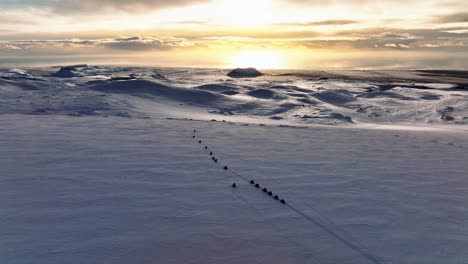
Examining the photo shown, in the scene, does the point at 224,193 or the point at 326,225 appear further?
the point at 224,193

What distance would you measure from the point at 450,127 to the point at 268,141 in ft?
38.4

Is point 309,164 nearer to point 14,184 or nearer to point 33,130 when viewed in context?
point 14,184

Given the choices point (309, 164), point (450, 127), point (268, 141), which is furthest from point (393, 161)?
point (450, 127)

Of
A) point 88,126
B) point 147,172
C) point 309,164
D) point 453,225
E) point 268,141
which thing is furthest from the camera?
point 88,126

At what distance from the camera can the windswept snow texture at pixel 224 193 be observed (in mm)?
6316

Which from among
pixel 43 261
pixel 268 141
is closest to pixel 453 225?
pixel 43 261

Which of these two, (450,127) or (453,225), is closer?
(453,225)

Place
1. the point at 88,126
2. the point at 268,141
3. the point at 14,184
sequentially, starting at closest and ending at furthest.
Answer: the point at 14,184, the point at 268,141, the point at 88,126

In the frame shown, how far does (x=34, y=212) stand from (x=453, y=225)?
7.25 m

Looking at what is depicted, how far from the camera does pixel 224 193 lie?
9.05 meters

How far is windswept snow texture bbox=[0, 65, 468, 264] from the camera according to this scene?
632 cm

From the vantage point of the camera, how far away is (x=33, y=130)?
16078 millimetres

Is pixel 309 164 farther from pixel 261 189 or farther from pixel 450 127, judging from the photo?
pixel 450 127

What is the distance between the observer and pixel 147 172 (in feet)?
34.5
